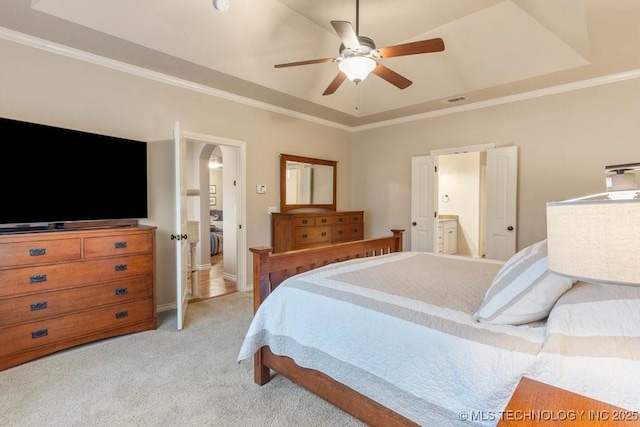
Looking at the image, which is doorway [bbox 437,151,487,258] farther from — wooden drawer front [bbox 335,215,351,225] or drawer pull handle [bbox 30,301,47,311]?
drawer pull handle [bbox 30,301,47,311]

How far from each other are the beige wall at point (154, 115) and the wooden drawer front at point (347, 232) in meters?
1.06

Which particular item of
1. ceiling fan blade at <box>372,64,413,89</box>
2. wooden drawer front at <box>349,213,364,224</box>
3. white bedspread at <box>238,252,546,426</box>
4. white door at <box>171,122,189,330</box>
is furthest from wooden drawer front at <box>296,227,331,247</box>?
ceiling fan blade at <box>372,64,413,89</box>

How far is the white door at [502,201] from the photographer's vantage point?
4.14 metres

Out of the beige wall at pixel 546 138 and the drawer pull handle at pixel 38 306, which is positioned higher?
the beige wall at pixel 546 138

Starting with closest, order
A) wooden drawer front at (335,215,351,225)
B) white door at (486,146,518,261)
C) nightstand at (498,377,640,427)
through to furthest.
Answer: nightstand at (498,377,640,427) → white door at (486,146,518,261) → wooden drawer front at (335,215,351,225)

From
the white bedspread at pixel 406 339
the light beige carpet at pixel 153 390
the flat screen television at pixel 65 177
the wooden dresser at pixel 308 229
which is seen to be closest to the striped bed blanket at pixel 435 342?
the white bedspread at pixel 406 339

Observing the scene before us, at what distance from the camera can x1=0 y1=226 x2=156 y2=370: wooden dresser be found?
2.34 metres

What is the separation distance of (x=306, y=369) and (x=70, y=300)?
212 centimetres

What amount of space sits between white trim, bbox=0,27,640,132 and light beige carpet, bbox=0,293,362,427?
8.83 ft

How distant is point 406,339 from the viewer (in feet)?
4.66

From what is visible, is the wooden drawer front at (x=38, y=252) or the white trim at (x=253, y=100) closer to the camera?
the wooden drawer front at (x=38, y=252)

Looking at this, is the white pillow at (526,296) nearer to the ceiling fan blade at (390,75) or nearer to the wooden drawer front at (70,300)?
the ceiling fan blade at (390,75)

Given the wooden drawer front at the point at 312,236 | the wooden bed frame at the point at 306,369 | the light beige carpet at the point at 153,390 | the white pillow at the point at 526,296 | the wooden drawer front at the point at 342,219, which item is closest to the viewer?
the white pillow at the point at 526,296

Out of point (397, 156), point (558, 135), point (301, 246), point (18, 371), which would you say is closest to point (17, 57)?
point (18, 371)
